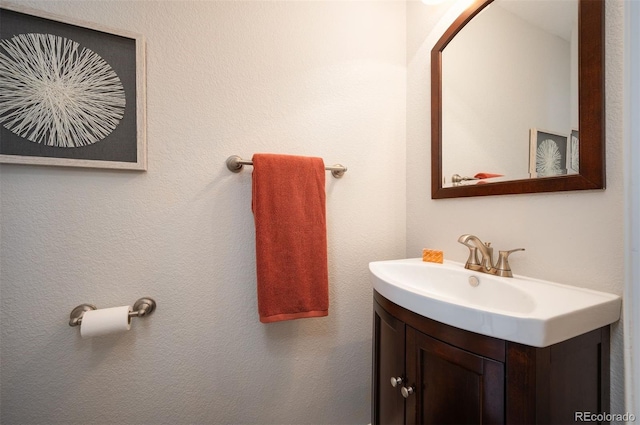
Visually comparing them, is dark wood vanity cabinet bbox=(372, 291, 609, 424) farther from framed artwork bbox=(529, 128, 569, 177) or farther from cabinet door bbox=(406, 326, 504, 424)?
framed artwork bbox=(529, 128, 569, 177)

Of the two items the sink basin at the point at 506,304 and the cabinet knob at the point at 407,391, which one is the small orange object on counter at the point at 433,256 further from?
the cabinet knob at the point at 407,391

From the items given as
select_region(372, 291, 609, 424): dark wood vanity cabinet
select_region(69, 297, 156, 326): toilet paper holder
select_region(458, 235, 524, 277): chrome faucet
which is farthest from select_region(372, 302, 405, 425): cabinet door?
select_region(69, 297, 156, 326): toilet paper holder

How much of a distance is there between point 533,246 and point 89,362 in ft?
4.78

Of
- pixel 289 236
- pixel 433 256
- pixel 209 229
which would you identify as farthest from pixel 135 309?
pixel 433 256

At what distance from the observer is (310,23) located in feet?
3.34

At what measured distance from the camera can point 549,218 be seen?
70 centimetres

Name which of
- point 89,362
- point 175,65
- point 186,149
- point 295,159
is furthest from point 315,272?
point 175,65

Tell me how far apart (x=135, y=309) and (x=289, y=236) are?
56 centimetres

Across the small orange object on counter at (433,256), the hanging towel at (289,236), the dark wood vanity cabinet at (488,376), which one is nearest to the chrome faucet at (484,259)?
the small orange object on counter at (433,256)

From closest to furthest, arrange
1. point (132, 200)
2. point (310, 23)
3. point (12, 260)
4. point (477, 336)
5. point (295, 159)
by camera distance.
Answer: point (477, 336) < point (12, 260) < point (132, 200) < point (295, 159) < point (310, 23)

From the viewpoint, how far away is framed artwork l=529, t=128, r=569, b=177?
0.68 metres

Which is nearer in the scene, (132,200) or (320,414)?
(132,200)

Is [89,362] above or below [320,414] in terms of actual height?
above

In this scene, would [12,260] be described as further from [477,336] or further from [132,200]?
[477,336]
